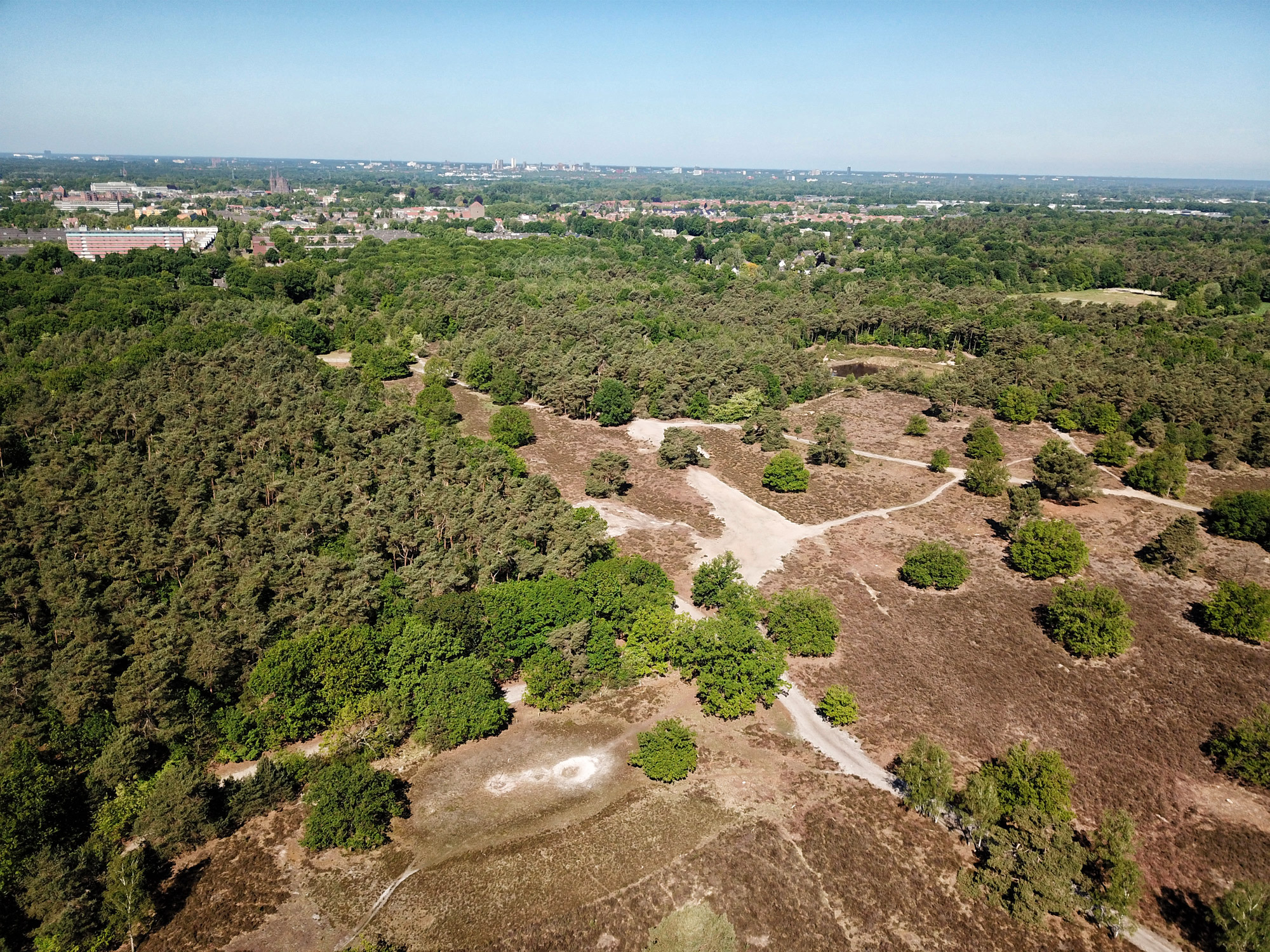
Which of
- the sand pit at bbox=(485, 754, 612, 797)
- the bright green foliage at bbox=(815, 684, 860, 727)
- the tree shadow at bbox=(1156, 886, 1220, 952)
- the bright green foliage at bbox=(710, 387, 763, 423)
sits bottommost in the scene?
the sand pit at bbox=(485, 754, 612, 797)

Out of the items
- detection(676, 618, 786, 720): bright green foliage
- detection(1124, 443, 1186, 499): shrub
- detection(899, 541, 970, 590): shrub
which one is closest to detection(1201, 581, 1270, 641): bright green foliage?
detection(899, 541, 970, 590): shrub

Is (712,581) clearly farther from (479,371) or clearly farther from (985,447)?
(479,371)

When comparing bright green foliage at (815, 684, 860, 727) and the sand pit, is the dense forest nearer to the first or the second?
the sand pit

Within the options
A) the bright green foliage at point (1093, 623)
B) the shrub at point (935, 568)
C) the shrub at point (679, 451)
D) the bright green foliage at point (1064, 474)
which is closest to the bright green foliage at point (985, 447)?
the bright green foliage at point (1064, 474)

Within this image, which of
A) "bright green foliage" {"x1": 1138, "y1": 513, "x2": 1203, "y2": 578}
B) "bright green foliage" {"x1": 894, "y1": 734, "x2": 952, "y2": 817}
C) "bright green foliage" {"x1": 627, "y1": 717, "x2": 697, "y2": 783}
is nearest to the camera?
"bright green foliage" {"x1": 894, "y1": 734, "x2": 952, "y2": 817}

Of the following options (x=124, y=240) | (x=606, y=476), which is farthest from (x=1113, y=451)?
(x=124, y=240)

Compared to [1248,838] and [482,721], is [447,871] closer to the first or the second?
[482,721]
